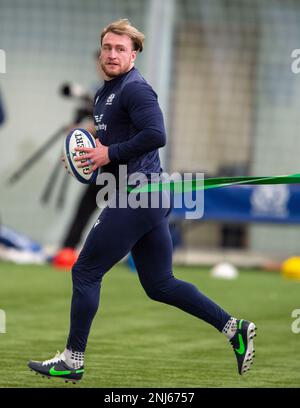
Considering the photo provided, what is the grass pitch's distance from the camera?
640cm

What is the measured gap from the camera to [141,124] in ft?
19.4

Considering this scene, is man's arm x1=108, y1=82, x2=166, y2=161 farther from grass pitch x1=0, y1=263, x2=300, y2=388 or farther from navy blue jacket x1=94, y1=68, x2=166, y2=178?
grass pitch x1=0, y1=263, x2=300, y2=388

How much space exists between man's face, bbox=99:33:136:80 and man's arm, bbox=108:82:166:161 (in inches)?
6.7

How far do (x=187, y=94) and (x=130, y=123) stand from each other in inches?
424

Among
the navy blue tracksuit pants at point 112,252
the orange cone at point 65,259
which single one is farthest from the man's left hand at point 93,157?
the orange cone at point 65,259

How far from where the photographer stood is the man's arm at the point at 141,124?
5918 millimetres

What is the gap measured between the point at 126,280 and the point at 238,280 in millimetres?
1464

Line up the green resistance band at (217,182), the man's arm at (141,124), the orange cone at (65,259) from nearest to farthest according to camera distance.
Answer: the man's arm at (141,124), the green resistance band at (217,182), the orange cone at (65,259)

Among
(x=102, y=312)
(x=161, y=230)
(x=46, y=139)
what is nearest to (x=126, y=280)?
(x=102, y=312)

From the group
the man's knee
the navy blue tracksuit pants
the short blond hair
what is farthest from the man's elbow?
the man's knee

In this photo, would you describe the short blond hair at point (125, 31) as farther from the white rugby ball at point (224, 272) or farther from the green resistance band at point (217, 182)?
the white rugby ball at point (224, 272)

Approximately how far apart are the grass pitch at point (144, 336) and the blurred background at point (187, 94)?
3936 millimetres

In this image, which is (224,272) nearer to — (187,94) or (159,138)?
(187,94)

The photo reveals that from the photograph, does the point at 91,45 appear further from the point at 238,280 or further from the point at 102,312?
the point at 102,312
